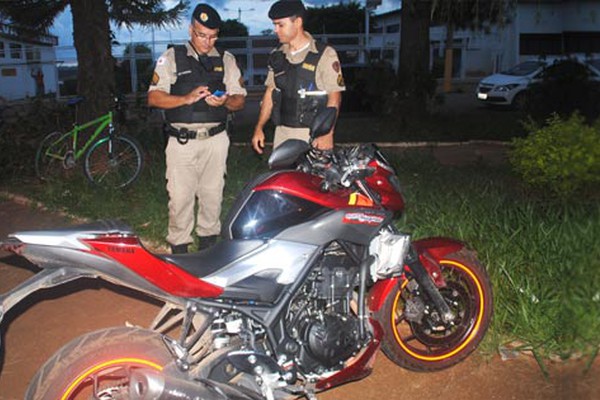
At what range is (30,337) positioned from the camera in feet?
14.1

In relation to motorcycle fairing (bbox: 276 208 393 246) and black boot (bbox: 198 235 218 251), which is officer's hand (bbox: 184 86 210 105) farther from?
motorcycle fairing (bbox: 276 208 393 246)

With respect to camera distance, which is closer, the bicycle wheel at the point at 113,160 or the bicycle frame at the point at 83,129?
the bicycle wheel at the point at 113,160

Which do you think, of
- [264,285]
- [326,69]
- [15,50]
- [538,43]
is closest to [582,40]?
[538,43]

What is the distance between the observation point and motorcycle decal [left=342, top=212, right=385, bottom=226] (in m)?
3.09

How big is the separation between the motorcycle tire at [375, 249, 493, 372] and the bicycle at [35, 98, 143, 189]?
5.45 meters

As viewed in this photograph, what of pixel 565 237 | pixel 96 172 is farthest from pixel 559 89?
pixel 96 172

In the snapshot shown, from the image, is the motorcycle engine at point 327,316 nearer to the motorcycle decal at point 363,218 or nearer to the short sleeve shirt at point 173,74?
the motorcycle decal at point 363,218

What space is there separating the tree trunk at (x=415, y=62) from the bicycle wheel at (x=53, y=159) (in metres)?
6.88

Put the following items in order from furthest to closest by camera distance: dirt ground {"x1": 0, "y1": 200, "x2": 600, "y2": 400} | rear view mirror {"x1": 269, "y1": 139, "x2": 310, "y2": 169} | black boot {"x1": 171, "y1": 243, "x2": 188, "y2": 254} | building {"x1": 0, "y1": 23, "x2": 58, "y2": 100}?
building {"x1": 0, "y1": 23, "x2": 58, "y2": 100} < black boot {"x1": 171, "y1": 243, "x2": 188, "y2": 254} < dirt ground {"x1": 0, "y1": 200, "x2": 600, "y2": 400} < rear view mirror {"x1": 269, "y1": 139, "x2": 310, "y2": 169}

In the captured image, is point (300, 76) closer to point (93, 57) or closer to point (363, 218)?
point (363, 218)

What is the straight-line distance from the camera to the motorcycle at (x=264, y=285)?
2.57 m

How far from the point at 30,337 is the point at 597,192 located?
5.34 metres

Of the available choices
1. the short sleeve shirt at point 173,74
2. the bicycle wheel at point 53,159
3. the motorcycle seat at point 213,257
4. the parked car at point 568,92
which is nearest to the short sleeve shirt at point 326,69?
the short sleeve shirt at point 173,74

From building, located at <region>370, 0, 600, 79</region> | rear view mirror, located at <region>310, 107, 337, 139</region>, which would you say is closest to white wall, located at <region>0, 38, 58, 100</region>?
building, located at <region>370, 0, 600, 79</region>
